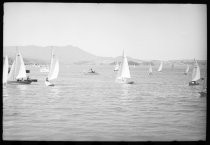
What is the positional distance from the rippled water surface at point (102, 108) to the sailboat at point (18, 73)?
0.05 m

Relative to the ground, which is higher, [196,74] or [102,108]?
[196,74]

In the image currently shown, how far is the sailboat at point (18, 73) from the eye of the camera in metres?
3.68

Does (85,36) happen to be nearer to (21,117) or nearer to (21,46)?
(21,46)

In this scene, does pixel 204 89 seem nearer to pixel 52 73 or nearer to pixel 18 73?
pixel 52 73

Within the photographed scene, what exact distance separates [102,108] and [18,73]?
2.95 ft

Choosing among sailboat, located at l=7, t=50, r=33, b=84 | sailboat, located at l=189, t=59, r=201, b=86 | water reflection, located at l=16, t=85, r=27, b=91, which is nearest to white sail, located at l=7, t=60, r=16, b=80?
sailboat, located at l=7, t=50, r=33, b=84

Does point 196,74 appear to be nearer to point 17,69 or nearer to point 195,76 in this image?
point 195,76

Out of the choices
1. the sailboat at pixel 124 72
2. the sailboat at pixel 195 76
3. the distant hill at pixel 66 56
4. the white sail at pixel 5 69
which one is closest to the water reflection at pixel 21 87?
the white sail at pixel 5 69

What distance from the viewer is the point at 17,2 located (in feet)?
12.1

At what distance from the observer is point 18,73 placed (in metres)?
3.71

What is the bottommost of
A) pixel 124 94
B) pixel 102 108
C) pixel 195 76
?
pixel 102 108

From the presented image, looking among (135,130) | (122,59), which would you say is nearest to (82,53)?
(122,59)

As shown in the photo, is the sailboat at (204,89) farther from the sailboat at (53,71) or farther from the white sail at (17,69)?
the white sail at (17,69)

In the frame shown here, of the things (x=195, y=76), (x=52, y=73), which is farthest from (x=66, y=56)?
(x=195, y=76)
